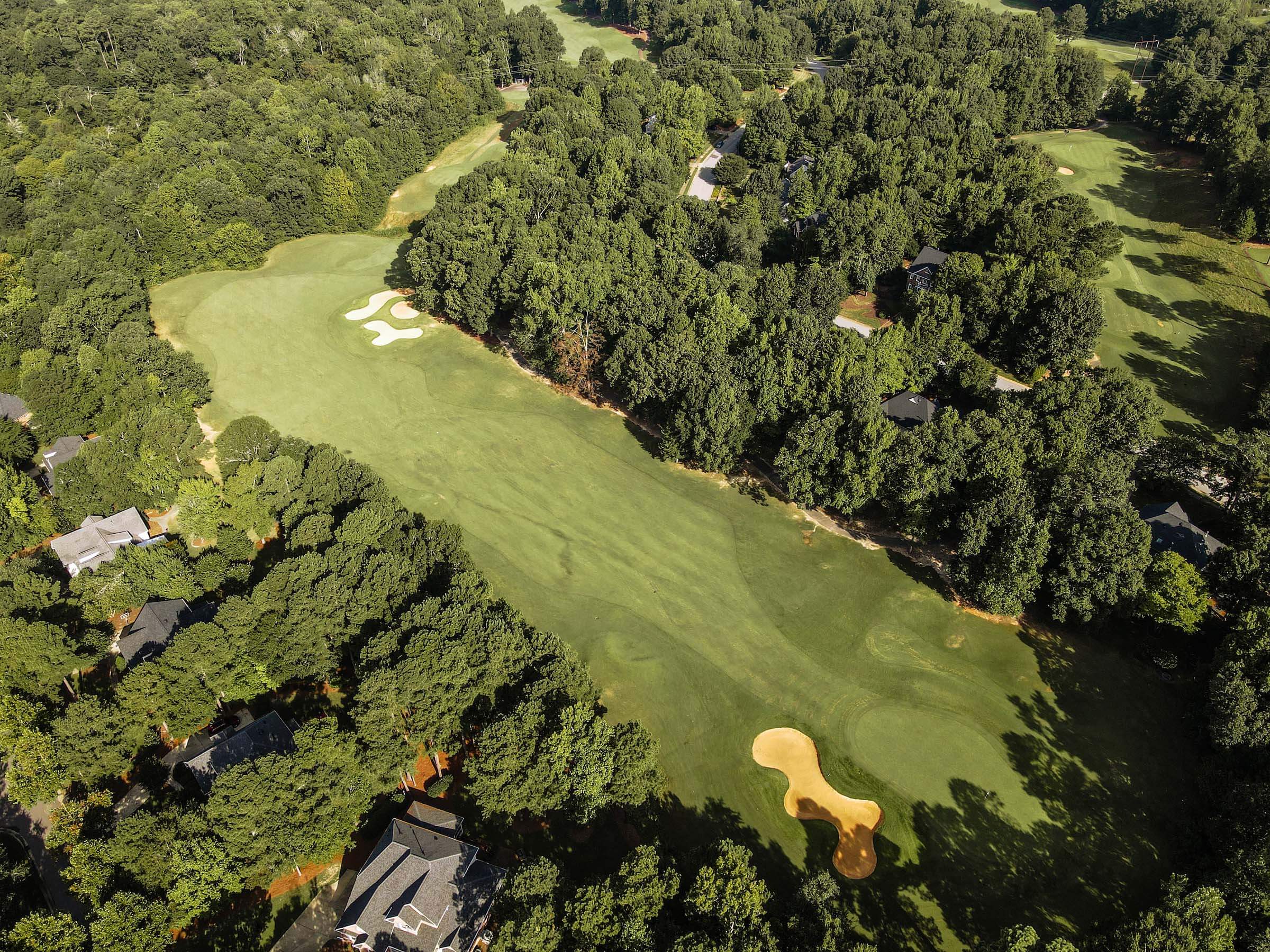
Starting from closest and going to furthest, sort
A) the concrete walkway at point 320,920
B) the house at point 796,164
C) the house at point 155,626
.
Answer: the concrete walkway at point 320,920 < the house at point 155,626 < the house at point 796,164

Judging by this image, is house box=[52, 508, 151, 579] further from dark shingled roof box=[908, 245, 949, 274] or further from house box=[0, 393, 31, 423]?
dark shingled roof box=[908, 245, 949, 274]

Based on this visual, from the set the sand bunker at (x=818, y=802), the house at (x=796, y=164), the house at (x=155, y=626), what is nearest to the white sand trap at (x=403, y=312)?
the house at (x=155, y=626)

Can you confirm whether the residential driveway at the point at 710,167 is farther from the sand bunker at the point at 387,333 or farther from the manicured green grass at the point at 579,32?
the manicured green grass at the point at 579,32

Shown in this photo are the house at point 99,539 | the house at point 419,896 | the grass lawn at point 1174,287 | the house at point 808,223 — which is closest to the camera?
the house at point 419,896

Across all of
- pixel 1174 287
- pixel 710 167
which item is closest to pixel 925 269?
pixel 1174 287

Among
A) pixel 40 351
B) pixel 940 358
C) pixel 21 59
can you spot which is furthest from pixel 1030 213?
pixel 21 59

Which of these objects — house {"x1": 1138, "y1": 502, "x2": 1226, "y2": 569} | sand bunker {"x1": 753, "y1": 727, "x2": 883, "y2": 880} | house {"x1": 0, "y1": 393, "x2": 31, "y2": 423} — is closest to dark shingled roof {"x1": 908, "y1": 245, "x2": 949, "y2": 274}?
house {"x1": 1138, "y1": 502, "x2": 1226, "y2": 569}
